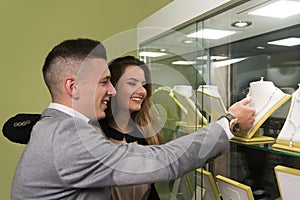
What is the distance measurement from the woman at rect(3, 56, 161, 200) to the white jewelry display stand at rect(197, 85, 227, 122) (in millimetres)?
178

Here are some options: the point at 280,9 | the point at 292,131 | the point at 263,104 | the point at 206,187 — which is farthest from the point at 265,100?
the point at 206,187

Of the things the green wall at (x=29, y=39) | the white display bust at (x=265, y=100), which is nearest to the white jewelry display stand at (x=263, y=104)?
the white display bust at (x=265, y=100)

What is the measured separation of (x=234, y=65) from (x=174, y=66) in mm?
191

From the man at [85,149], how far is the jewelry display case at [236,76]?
0.10 meters

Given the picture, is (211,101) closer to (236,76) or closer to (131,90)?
(236,76)

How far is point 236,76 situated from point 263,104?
167 mm

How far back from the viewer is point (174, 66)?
102 centimetres

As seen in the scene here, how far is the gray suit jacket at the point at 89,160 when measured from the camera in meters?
0.66

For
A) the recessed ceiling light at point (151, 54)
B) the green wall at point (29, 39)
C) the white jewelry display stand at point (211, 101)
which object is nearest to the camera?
the white jewelry display stand at point (211, 101)

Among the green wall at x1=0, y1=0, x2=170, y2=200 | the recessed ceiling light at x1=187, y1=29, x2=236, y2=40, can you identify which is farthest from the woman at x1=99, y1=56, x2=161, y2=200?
the green wall at x1=0, y1=0, x2=170, y2=200

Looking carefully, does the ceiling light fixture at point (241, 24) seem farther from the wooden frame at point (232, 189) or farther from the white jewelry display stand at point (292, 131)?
the wooden frame at point (232, 189)

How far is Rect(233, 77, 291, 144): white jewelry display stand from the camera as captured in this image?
2.69 ft

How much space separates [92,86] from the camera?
0.76 m

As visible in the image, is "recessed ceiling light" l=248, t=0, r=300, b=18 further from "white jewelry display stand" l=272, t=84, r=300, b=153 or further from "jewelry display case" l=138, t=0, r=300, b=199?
"white jewelry display stand" l=272, t=84, r=300, b=153
